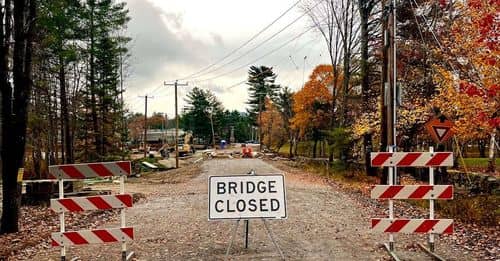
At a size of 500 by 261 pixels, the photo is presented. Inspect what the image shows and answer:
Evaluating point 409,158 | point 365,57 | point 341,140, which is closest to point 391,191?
point 409,158

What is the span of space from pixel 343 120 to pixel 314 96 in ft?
36.0

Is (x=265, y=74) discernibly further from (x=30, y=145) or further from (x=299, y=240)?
(x=299, y=240)

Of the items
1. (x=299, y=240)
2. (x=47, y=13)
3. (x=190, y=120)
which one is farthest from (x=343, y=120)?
(x=190, y=120)

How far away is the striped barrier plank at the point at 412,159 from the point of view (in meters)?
7.12

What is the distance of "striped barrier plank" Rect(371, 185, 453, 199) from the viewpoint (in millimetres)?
7082

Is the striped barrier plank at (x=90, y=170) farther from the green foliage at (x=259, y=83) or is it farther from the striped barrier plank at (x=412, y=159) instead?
the green foliage at (x=259, y=83)

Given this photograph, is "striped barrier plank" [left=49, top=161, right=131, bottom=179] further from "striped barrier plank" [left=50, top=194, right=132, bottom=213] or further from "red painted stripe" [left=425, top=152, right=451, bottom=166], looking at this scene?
"red painted stripe" [left=425, top=152, right=451, bottom=166]

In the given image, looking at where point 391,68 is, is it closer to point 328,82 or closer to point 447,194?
point 447,194

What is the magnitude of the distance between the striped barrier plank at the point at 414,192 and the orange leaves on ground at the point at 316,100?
109ft

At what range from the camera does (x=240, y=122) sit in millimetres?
112875

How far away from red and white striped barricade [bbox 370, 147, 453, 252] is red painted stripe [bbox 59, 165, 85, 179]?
4375 mm

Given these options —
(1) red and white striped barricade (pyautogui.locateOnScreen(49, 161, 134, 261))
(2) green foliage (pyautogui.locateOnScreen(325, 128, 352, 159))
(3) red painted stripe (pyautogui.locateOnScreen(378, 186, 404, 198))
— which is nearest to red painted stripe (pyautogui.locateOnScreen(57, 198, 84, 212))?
(1) red and white striped barricade (pyautogui.locateOnScreen(49, 161, 134, 261))

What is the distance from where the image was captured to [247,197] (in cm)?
730

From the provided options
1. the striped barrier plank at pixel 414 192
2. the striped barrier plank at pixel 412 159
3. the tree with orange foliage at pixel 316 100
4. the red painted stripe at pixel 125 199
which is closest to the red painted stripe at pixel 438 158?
the striped barrier plank at pixel 412 159
